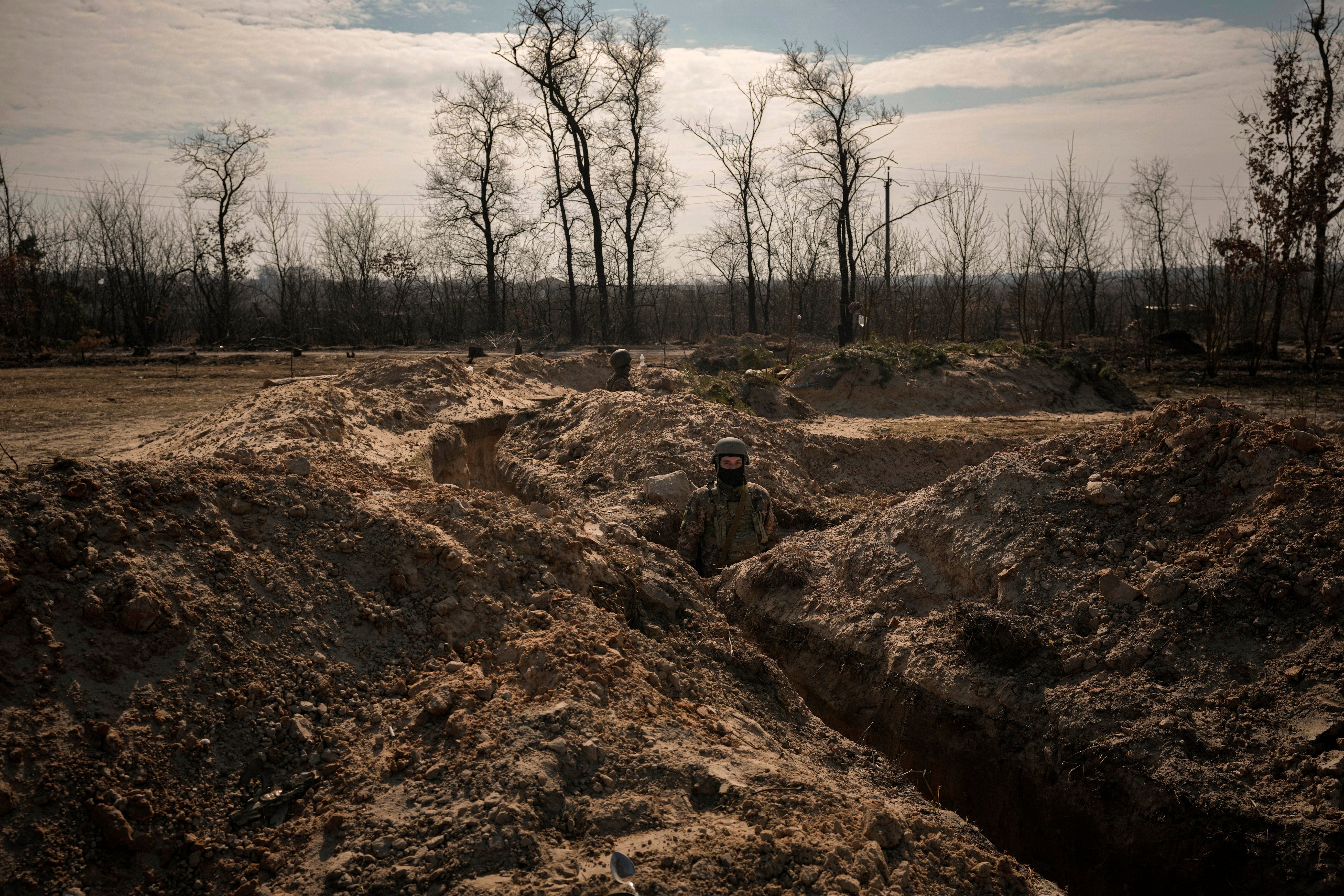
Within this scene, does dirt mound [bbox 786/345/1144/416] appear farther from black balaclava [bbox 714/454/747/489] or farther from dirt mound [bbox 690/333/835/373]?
black balaclava [bbox 714/454/747/489]

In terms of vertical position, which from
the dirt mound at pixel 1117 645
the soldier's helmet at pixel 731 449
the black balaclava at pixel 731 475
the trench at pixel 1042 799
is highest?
the soldier's helmet at pixel 731 449

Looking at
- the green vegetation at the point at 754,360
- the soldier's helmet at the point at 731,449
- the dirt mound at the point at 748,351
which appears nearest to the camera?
the soldier's helmet at the point at 731,449

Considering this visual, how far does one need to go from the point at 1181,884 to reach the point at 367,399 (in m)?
9.94

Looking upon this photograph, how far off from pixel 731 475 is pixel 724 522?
506 millimetres

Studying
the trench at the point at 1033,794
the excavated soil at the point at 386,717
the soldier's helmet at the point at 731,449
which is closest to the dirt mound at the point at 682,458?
the soldier's helmet at the point at 731,449

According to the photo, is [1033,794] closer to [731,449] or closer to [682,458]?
[731,449]

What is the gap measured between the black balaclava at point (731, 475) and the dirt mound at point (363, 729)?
254 centimetres

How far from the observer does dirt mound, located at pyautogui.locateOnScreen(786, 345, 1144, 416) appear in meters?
13.9

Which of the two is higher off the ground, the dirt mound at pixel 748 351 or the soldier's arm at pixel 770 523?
the dirt mound at pixel 748 351

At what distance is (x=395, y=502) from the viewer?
4.79 metres

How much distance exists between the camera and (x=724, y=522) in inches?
277

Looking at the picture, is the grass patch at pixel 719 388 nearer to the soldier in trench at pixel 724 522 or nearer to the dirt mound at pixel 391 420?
the dirt mound at pixel 391 420

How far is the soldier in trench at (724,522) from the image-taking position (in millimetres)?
6887

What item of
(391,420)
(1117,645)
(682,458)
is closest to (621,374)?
(391,420)
